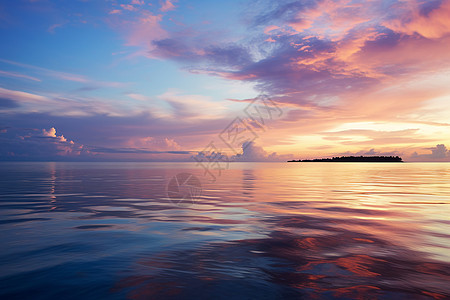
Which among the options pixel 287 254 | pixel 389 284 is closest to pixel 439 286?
pixel 389 284

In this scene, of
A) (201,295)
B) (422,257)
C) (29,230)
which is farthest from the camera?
(29,230)

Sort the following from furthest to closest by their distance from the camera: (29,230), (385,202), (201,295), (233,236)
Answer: (385,202) → (29,230) → (233,236) → (201,295)

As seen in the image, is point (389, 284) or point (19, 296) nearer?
point (19, 296)

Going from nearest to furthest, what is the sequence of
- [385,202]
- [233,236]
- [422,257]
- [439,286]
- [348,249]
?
[439,286] < [422,257] < [348,249] < [233,236] < [385,202]

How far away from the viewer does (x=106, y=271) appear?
23.2 feet

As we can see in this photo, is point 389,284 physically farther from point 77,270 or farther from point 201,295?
point 77,270

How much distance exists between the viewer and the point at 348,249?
8.80 m

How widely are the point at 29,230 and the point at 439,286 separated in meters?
13.5

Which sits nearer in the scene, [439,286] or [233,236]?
[439,286]

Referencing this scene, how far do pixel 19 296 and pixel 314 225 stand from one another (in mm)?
10359

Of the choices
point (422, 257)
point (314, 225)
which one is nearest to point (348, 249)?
point (422, 257)

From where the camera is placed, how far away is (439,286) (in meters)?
6.17

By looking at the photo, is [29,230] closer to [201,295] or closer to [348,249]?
[201,295]

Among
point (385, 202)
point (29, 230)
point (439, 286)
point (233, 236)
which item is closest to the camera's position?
point (439, 286)
